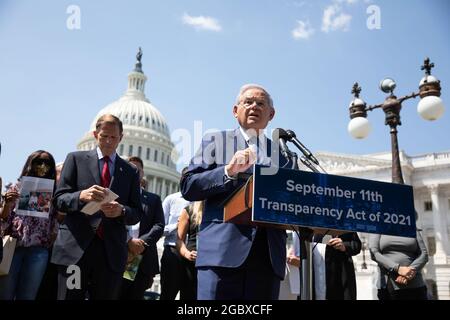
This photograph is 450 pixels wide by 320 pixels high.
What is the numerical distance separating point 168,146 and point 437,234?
60479 millimetres

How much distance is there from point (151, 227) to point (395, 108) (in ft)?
20.0

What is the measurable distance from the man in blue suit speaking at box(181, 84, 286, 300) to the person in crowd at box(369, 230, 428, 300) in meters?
3.33

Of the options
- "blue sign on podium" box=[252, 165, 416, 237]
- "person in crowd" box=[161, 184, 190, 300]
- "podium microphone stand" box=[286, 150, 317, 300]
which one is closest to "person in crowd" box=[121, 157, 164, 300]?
"person in crowd" box=[161, 184, 190, 300]

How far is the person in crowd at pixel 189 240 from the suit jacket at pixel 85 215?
79.9 inches

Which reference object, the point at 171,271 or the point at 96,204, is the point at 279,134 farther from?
the point at 171,271

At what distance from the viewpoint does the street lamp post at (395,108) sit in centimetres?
882

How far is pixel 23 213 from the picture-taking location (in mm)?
4434

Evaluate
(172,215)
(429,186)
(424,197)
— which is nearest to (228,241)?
(172,215)

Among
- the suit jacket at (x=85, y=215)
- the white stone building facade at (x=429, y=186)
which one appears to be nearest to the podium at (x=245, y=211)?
the suit jacket at (x=85, y=215)

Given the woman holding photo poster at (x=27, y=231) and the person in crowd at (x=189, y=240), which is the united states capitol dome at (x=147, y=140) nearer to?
the person in crowd at (x=189, y=240)

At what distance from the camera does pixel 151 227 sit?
19.7 feet

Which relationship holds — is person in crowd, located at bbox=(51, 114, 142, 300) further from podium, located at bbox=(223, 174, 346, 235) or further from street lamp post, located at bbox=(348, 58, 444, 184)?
street lamp post, located at bbox=(348, 58, 444, 184)

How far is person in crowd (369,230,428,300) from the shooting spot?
5777 millimetres
